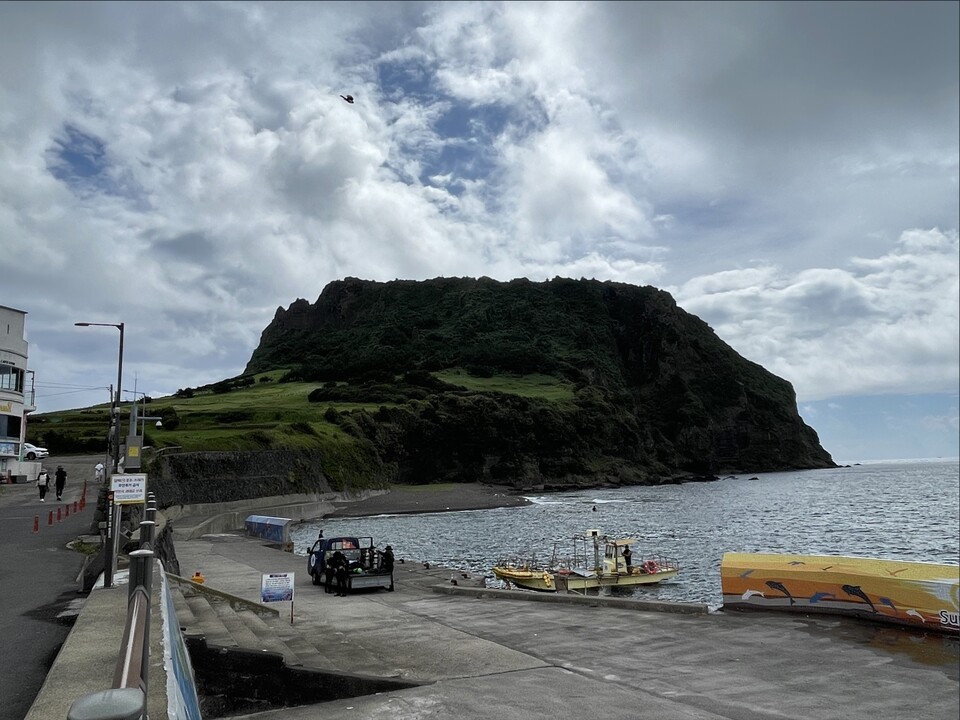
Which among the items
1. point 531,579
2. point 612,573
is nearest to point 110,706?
point 531,579

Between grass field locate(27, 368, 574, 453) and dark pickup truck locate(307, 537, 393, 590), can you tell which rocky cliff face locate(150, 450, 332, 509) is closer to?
grass field locate(27, 368, 574, 453)

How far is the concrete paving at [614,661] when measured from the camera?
12438 millimetres

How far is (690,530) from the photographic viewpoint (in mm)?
70750

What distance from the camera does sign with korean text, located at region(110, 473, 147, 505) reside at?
1555 cm

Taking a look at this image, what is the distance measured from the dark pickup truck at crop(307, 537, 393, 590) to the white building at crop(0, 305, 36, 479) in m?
37.9

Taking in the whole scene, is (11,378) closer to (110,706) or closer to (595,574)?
(595,574)

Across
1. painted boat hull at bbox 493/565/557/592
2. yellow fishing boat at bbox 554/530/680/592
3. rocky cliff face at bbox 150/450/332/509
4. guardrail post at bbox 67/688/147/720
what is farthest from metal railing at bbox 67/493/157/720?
rocky cliff face at bbox 150/450/332/509

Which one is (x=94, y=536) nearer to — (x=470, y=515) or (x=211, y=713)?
(x=211, y=713)

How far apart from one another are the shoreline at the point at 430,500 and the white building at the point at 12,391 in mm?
43695

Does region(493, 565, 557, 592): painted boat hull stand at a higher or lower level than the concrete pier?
lower

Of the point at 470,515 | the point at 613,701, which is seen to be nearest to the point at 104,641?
the point at 613,701

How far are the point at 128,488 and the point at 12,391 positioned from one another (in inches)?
1901

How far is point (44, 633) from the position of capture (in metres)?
11.5

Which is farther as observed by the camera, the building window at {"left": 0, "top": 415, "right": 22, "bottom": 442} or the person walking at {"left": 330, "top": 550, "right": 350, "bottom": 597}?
the building window at {"left": 0, "top": 415, "right": 22, "bottom": 442}
